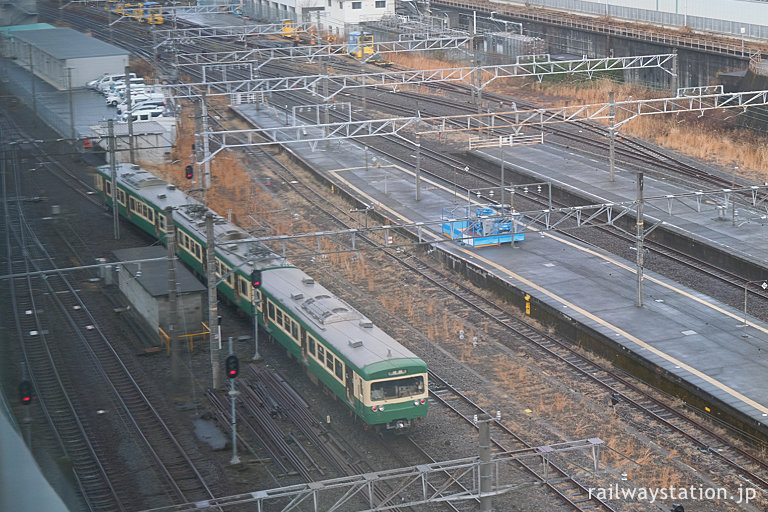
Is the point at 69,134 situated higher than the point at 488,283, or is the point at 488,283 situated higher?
the point at 69,134

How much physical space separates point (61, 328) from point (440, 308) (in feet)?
25.3

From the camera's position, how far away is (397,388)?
14.8 m

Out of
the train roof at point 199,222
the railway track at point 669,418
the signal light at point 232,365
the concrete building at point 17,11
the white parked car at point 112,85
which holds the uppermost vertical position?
the concrete building at point 17,11

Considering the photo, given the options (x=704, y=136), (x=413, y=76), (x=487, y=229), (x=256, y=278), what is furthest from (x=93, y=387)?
(x=704, y=136)

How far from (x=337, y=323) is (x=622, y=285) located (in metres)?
7.83

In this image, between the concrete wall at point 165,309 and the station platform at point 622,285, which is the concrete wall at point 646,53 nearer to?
the station platform at point 622,285

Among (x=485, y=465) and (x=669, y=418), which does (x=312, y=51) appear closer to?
(x=669, y=418)

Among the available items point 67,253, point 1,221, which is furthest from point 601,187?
point 1,221

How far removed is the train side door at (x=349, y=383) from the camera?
15.1 meters

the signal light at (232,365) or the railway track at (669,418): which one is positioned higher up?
the signal light at (232,365)

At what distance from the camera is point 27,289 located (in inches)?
798

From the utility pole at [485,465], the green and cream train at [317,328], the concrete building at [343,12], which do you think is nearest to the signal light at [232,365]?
the green and cream train at [317,328]

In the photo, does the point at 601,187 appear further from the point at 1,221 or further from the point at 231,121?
the point at 1,221

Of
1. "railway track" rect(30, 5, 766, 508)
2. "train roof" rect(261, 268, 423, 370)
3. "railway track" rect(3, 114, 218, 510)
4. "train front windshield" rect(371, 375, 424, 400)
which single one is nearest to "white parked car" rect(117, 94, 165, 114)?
"railway track" rect(3, 114, 218, 510)
